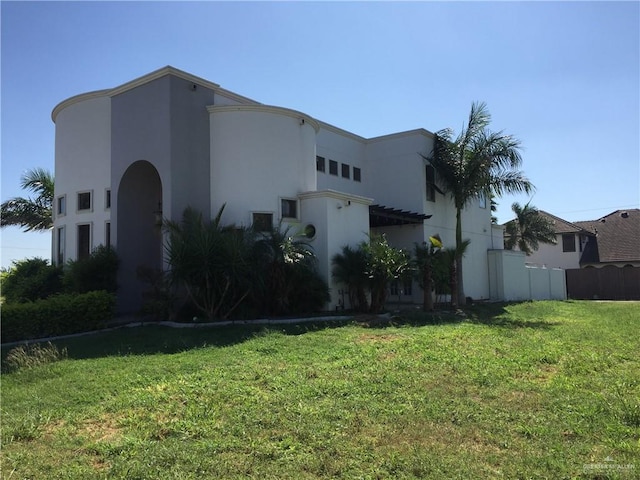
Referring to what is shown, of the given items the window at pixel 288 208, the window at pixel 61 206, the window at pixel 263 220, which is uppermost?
the window at pixel 61 206

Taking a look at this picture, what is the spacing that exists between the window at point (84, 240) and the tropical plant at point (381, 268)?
33.2 ft

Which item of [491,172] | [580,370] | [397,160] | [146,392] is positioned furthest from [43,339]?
[491,172]

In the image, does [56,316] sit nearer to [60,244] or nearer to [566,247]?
[60,244]

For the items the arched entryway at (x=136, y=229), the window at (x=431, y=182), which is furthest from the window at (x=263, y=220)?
the window at (x=431, y=182)

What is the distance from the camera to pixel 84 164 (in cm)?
1847

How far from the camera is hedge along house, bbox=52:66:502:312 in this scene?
16.4 meters

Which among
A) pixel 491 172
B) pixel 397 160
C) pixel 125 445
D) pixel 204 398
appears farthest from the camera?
pixel 397 160

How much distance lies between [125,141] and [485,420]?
51.3 ft

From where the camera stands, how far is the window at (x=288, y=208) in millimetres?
17484

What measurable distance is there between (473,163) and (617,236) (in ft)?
78.2

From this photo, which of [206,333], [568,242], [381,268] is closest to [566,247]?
[568,242]

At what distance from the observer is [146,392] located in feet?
22.7

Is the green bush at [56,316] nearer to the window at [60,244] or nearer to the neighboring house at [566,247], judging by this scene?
the window at [60,244]

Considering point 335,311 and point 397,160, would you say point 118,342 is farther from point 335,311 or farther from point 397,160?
point 397,160
